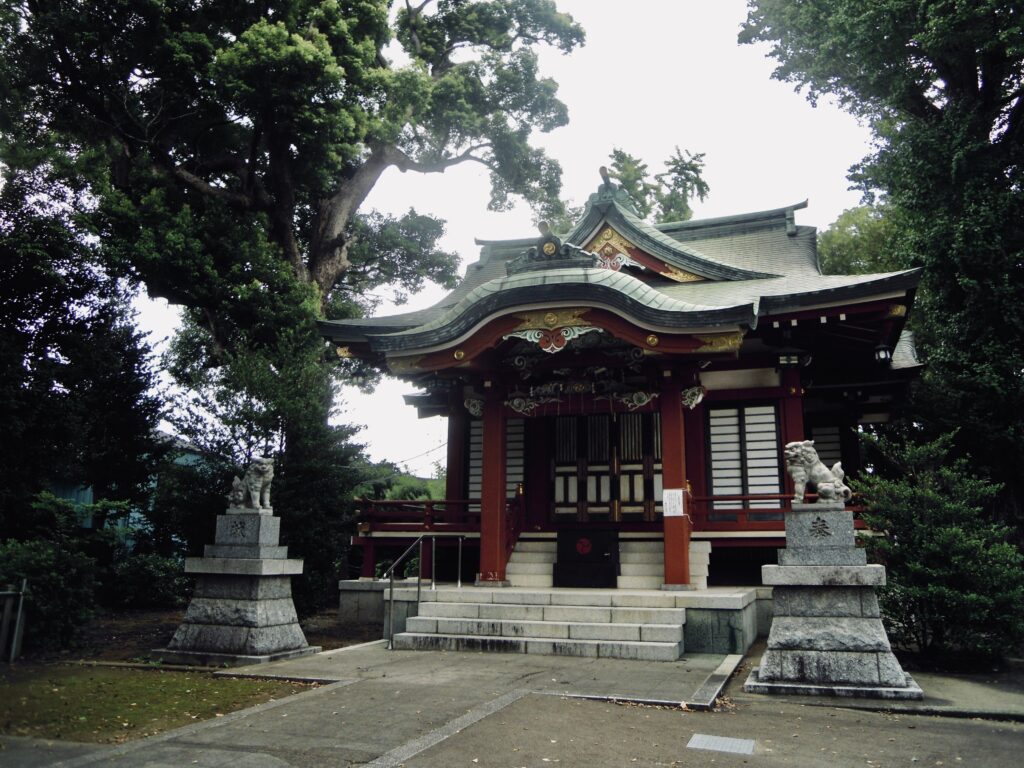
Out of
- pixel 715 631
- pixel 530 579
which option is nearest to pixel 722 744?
pixel 715 631

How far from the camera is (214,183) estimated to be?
67.2ft

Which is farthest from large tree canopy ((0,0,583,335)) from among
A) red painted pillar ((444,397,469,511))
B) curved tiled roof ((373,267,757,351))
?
curved tiled roof ((373,267,757,351))

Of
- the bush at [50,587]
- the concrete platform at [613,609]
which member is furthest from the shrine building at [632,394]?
the bush at [50,587]

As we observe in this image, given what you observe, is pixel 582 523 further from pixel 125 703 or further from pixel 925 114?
pixel 925 114

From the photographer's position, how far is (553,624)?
9977 mm

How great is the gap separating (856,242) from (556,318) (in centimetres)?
1964

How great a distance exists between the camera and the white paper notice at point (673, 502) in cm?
1151

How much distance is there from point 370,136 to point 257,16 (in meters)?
3.85

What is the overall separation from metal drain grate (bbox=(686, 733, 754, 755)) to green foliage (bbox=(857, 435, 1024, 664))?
14.4 feet

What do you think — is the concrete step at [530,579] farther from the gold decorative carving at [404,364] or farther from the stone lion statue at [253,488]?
the stone lion statue at [253,488]

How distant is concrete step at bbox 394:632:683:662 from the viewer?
923 centimetres

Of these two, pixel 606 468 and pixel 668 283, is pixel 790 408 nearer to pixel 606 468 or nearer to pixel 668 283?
pixel 606 468

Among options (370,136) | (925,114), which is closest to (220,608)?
(370,136)

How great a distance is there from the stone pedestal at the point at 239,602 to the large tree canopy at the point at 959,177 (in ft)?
39.4
